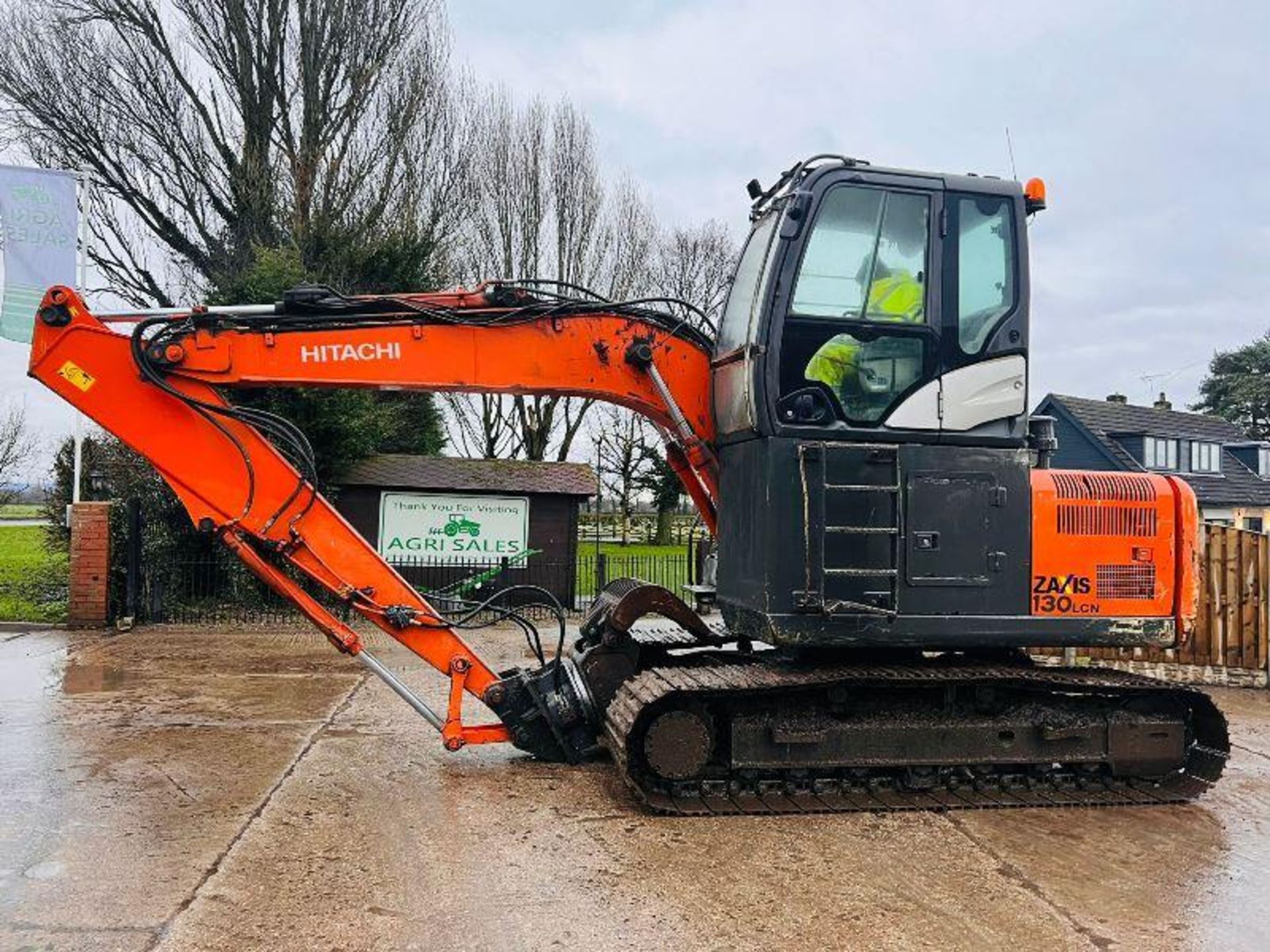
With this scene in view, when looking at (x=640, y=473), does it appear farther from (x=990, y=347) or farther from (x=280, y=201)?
(x=990, y=347)

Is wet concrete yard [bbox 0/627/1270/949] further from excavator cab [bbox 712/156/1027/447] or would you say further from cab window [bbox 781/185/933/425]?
cab window [bbox 781/185/933/425]

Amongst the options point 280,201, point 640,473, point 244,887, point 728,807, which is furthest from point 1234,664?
point 640,473

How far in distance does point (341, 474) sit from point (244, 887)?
10774 millimetres

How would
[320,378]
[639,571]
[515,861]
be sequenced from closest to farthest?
[515,861] < [320,378] < [639,571]

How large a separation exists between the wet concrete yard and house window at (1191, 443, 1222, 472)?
94.9 ft

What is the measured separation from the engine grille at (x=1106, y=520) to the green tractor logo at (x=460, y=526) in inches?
414

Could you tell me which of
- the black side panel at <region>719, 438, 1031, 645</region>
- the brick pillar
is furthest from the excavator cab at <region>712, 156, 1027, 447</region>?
the brick pillar

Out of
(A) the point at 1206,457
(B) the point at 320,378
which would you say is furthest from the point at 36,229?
(A) the point at 1206,457

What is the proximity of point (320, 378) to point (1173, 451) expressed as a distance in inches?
1257

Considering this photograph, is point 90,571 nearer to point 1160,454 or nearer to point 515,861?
point 515,861

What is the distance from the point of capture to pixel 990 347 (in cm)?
531

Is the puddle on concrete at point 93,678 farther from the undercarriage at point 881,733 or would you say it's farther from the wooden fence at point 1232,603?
the wooden fence at point 1232,603

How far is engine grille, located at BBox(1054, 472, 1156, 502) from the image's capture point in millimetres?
5438

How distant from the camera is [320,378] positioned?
557 cm
